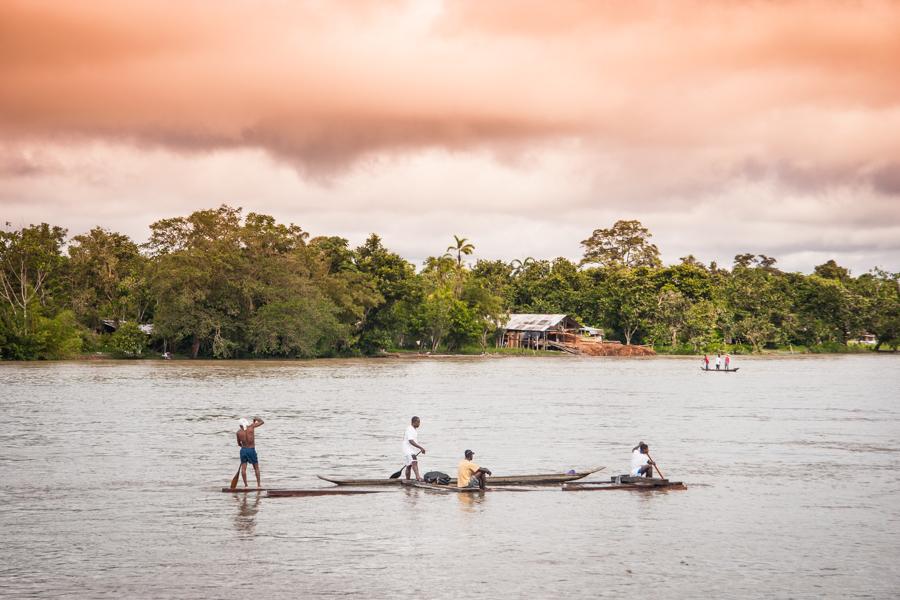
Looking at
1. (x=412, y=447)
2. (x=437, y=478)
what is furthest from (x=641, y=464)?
(x=412, y=447)

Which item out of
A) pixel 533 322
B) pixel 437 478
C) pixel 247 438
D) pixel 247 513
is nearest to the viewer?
pixel 247 513

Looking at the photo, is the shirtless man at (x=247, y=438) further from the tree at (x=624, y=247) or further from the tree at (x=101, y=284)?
the tree at (x=624, y=247)

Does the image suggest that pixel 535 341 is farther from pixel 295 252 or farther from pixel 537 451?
pixel 537 451

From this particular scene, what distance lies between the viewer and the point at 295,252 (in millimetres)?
97062

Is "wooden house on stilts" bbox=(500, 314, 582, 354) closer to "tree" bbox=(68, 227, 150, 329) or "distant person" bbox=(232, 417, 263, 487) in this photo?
"tree" bbox=(68, 227, 150, 329)

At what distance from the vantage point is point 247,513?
20.6m

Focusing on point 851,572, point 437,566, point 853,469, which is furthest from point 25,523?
point 853,469

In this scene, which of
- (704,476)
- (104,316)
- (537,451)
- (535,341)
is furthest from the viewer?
(535,341)

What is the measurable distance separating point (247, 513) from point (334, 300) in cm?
7934

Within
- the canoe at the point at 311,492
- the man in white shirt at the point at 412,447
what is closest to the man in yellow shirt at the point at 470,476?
the man in white shirt at the point at 412,447

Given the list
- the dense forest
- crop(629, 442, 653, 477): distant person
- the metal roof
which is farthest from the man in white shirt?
the metal roof

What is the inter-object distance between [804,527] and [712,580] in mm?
5393

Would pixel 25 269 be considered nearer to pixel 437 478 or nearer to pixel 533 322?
pixel 533 322

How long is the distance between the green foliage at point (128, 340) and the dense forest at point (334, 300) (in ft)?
0.57
